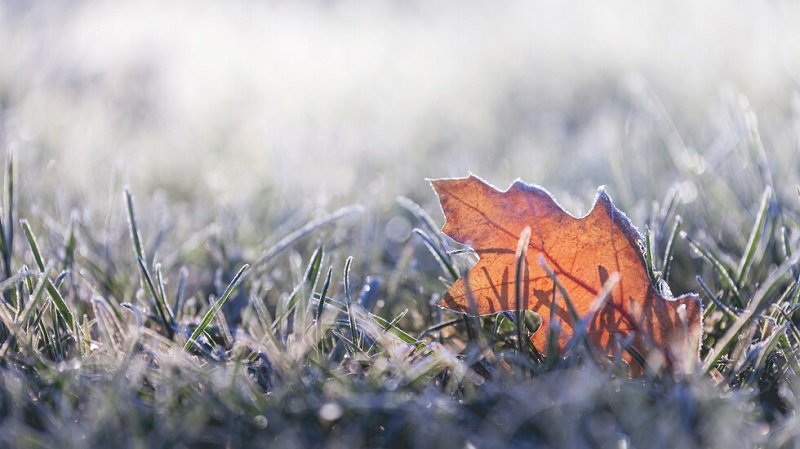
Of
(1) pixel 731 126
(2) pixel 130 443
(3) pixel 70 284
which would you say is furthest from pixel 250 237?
(1) pixel 731 126

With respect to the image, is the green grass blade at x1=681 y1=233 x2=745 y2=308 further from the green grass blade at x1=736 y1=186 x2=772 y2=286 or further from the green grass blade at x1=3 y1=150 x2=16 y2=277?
the green grass blade at x1=3 y1=150 x2=16 y2=277

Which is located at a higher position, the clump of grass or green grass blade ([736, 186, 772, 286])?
green grass blade ([736, 186, 772, 286])

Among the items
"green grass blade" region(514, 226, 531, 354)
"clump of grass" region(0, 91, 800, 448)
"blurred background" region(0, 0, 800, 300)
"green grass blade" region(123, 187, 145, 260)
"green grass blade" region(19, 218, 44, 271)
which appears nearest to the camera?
"clump of grass" region(0, 91, 800, 448)

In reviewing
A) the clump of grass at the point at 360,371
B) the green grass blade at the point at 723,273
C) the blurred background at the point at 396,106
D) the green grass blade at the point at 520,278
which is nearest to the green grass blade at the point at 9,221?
the clump of grass at the point at 360,371

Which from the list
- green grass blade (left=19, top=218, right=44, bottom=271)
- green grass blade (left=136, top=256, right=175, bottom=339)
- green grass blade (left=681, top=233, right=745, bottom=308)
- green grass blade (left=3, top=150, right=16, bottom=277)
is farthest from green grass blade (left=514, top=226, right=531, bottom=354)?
green grass blade (left=3, top=150, right=16, bottom=277)

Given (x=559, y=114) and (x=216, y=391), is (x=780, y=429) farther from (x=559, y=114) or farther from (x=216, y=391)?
(x=559, y=114)

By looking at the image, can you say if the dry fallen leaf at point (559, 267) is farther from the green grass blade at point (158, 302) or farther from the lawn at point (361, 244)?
the green grass blade at point (158, 302)
